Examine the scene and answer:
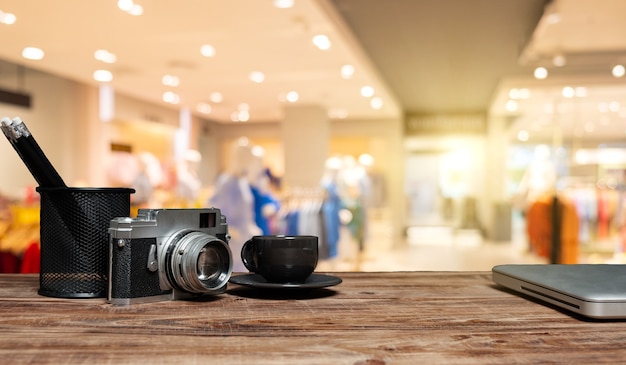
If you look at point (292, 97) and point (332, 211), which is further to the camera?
point (292, 97)

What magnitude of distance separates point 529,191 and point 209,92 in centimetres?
373

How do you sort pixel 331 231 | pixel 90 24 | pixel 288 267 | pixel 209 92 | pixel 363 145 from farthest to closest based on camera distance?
pixel 363 145, pixel 209 92, pixel 331 231, pixel 90 24, pixel 288 267

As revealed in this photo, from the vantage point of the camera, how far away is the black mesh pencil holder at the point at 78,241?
698 mm

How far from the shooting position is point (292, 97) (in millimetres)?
6898

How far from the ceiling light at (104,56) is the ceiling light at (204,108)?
269 centimetres

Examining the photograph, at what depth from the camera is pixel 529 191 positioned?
6098mm

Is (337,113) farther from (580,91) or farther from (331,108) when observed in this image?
(580,91)

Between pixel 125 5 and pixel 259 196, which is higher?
pixel 125 5

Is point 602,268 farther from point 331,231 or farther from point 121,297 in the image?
point 331,231

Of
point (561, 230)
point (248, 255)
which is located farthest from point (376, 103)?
point (248, 255)

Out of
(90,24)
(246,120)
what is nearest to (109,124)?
(246,120)

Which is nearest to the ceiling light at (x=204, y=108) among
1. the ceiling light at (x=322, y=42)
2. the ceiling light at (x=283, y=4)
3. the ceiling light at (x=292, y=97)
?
the ceiling light at (x=292, y=97)

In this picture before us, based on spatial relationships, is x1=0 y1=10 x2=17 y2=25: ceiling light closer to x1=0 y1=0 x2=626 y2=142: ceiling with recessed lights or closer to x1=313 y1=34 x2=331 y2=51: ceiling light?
x1=0 y1=0 x2=626 y2=142: ceiling with recessed lights

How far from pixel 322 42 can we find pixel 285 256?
3.73 m
